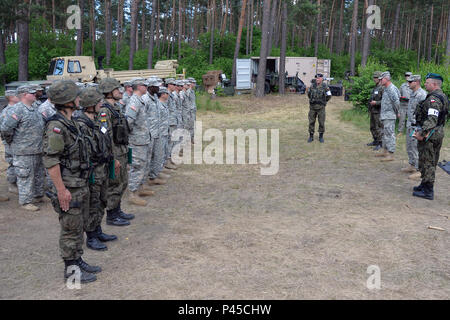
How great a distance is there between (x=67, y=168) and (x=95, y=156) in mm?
452

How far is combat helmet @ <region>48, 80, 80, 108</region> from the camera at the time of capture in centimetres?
354

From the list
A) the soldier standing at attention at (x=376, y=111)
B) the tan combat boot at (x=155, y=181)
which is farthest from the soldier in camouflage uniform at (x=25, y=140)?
the soldier standing at attention at (x=376, y=111)

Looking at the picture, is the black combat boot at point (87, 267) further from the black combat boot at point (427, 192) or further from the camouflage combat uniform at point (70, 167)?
the black combat boot at point (427, 192)

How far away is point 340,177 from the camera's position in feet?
25.6

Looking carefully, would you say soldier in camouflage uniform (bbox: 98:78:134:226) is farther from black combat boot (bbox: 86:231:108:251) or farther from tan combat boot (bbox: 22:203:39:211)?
tan combat boot (bbox: 22:203:39:211)

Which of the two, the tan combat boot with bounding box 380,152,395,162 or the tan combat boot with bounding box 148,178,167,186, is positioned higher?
the tan combat boot with bounding box 380,152,395,162

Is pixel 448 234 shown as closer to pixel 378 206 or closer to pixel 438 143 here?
pixel 378 206

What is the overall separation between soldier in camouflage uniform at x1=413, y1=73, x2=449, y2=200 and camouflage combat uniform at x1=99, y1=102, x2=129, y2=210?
4.40 m

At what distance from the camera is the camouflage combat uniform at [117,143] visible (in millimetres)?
5055

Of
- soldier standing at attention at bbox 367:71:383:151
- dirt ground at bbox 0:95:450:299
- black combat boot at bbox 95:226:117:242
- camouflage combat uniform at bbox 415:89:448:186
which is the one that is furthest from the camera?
soldier standing at attention at bbox 367:71:383:151

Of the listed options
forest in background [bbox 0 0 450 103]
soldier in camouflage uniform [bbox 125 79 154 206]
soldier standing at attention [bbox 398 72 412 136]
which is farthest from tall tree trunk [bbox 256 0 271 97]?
soldier in camouflage uniform [bbox 125 79 154 206]

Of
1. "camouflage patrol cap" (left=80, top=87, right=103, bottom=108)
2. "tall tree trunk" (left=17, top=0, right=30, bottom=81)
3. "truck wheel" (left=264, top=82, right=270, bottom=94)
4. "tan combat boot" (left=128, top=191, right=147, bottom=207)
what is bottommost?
"tan combat boot" (left=128, top=191, right=147, bottom=207)
